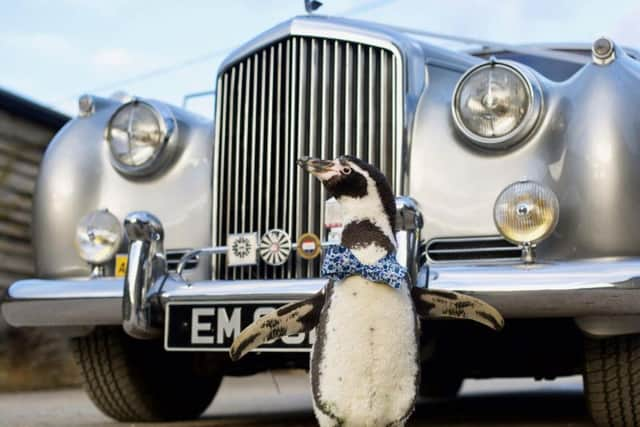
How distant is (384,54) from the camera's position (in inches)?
109

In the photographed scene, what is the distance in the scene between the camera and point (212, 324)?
234 centimetres

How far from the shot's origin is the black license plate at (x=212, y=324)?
225 centimetres

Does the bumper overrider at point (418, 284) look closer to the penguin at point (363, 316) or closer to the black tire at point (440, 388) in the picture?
the penguin at point (363, 316)

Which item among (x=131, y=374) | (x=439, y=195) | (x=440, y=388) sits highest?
(x=439, y=195)

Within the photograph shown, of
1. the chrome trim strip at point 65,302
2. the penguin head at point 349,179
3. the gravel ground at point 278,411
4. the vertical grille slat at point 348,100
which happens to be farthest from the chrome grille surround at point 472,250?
the chrome trim strip at point 65,302

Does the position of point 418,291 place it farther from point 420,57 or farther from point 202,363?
point 202,363

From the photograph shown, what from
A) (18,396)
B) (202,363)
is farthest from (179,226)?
(18,396)

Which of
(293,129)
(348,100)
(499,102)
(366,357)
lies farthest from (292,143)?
(366,357)

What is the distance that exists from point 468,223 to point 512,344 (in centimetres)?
64

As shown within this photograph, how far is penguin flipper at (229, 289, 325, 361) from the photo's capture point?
1.74m

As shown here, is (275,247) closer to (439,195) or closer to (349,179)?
(439,195)

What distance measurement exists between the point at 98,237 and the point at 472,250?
45.3 inches

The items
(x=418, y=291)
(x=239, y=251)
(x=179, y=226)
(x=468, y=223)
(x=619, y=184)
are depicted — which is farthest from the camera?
(x=179, y=226)

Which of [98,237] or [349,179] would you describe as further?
[98,237]
